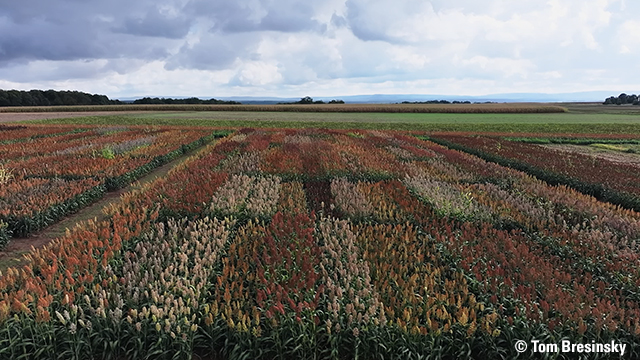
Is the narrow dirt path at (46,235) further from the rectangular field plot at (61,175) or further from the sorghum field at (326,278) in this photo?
the sorghum field at (326,278)

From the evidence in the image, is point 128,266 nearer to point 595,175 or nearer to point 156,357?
point 156,357

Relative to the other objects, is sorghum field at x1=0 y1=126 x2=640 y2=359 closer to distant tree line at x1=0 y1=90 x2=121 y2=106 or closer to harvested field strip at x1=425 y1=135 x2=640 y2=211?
harvested field strip at x1=425 y1=135 x2=640 y2=211

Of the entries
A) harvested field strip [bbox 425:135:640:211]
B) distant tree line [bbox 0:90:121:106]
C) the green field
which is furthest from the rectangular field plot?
distant tree line [bbox 0:90:121:106]

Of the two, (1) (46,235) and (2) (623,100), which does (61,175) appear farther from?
(2) (623,100)

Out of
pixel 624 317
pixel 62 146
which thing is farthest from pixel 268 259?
pixel 62 146

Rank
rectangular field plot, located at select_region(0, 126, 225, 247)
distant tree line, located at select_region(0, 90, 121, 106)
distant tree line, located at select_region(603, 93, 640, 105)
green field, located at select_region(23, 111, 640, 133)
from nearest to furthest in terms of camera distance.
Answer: rectangular field plot, located at select_region(0, 126, 225, 247), green field, located at select_region(23, 111, 640, 133), distant tree line, located at select_region(0, 90, 121, 106), distant tree line, located at select_region(603, 93, 640, 105)
